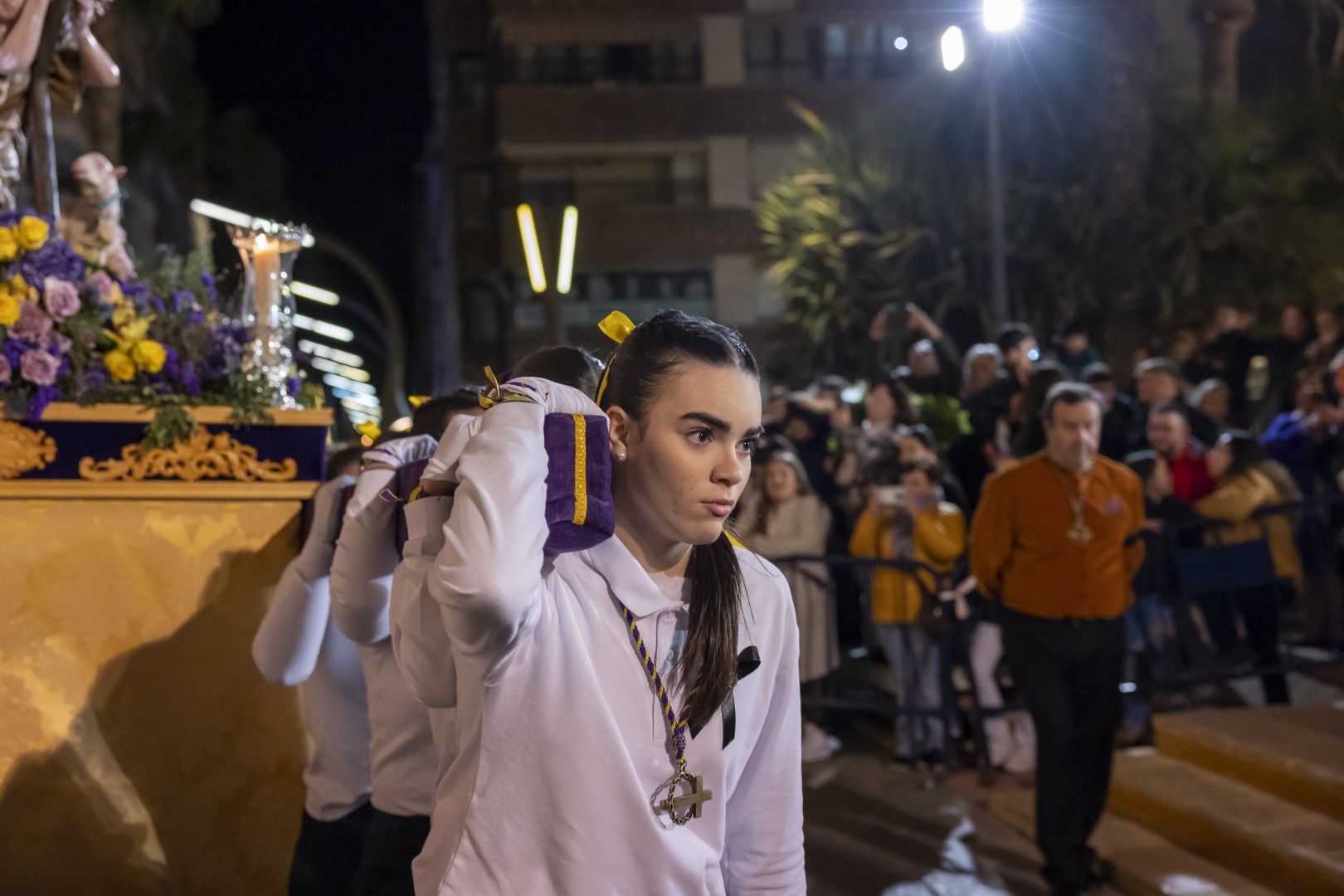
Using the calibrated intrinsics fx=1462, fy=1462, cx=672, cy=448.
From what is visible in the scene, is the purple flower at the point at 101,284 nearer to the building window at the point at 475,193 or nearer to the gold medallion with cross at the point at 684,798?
the gold medallion with cross at the point at 684,798

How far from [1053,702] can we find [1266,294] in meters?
15.1

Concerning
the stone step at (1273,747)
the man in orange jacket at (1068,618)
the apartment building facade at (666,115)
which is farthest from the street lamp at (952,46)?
the apartment building facade at (666,115)

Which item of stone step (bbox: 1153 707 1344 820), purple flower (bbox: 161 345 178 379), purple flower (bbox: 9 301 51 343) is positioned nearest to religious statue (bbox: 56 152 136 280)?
purple flower (bbox: 161 345 178 379)

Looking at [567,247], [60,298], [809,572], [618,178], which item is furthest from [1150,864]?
[618,178]

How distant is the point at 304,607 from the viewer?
383cm

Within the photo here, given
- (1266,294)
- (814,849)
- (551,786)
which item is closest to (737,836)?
(551,786)

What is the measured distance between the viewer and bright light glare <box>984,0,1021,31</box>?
27.3 ft

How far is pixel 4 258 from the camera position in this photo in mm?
4699

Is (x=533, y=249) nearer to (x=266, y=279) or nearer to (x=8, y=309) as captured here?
(x=266, y=279)

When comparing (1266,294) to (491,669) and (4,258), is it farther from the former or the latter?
(491,669)

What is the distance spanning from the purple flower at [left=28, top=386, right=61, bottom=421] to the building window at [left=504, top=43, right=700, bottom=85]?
108ft

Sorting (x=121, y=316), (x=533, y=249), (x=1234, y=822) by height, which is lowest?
(x=1234, y=822)

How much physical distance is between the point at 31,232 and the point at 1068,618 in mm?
4523

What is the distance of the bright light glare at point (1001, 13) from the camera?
328 inches
